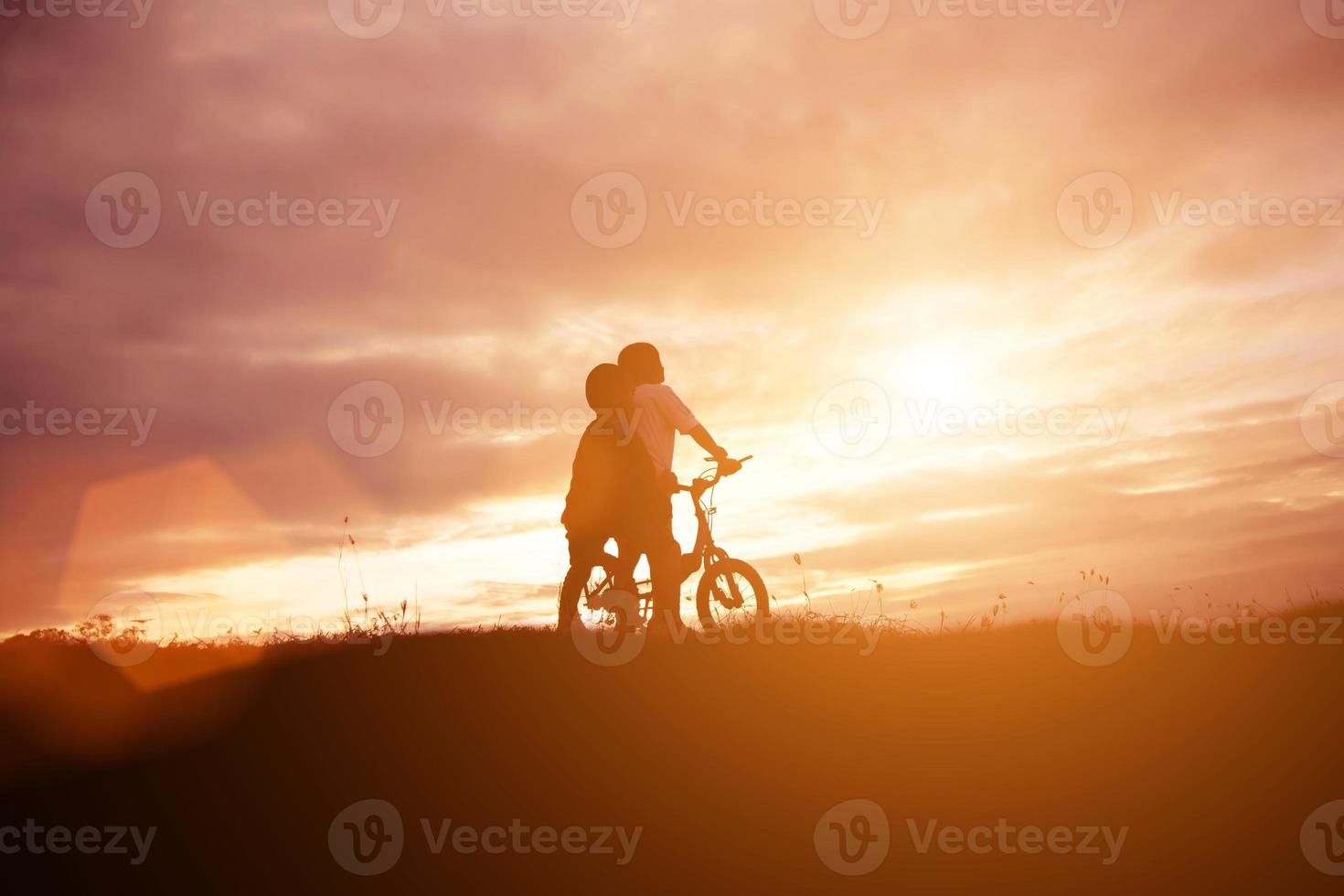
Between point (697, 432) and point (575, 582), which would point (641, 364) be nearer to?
point (697, 432)

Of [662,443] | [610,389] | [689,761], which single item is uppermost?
[610,389]

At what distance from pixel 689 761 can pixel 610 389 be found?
16.2 feet

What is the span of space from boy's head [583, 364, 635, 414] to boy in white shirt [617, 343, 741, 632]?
0.35ft

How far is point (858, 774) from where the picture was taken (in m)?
10.1

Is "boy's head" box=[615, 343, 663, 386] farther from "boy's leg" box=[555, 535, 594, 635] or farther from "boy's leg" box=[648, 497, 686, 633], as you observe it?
"boy's leg" box=[555, 535, 594, 635]

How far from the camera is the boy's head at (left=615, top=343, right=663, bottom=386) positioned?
45.2 ft

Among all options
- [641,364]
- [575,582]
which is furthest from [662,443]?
[575,582]

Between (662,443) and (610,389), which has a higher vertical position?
(610,389)

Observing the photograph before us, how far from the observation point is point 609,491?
13.8m

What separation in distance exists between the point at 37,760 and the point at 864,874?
8179 mm

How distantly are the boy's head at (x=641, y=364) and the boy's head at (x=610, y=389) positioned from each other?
0.40ft

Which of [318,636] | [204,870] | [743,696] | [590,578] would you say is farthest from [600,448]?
[204,870]

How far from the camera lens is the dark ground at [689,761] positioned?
8914 mm

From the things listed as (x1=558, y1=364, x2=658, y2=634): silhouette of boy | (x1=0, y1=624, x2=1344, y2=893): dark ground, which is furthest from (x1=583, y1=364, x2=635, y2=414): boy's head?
(x1=0, y1=624, x2=1344, y2=893): dark ground
